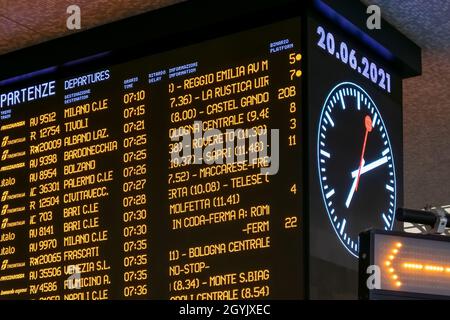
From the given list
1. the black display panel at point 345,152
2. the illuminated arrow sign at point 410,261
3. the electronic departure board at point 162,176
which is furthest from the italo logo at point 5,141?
the illuminated arrow sign at point 410,261

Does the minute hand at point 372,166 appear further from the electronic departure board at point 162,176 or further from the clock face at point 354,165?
the electronic departure board at point 162,176

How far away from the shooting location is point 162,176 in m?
5.32

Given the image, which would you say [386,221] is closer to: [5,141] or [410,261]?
[5,141]

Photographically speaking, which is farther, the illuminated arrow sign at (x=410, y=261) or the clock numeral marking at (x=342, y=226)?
the clock numeral marking at (x=342, y=226)

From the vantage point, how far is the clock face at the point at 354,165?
198 inches

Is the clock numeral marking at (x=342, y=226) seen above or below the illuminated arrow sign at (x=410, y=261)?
above

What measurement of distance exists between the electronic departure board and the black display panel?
0.28ft

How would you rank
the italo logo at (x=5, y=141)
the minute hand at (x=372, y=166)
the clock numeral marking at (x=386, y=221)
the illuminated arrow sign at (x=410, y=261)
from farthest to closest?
1. the italo logo at (x=5, y=141)
2. the clock numeral marking at (x=386, y=221)
3. the minute hand at (x=372, y=166)
4. the illuminated arrow sign at (x=410, y=261)

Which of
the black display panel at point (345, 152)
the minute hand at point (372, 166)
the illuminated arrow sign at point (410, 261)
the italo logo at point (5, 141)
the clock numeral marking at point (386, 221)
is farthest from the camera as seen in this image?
the italo logo at point (5, 141)

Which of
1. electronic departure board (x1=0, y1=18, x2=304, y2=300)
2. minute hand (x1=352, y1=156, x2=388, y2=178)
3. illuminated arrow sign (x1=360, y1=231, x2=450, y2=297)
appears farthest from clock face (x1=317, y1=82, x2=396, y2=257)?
illuminated arrow sign (x1=360, y1=231, x2=450, y2=297)

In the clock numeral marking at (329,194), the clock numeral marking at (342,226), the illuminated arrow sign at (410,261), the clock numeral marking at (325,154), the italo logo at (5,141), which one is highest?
the italo logo at (5,141)

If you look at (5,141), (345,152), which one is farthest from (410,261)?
(5,141)

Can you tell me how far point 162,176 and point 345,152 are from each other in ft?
2.85
